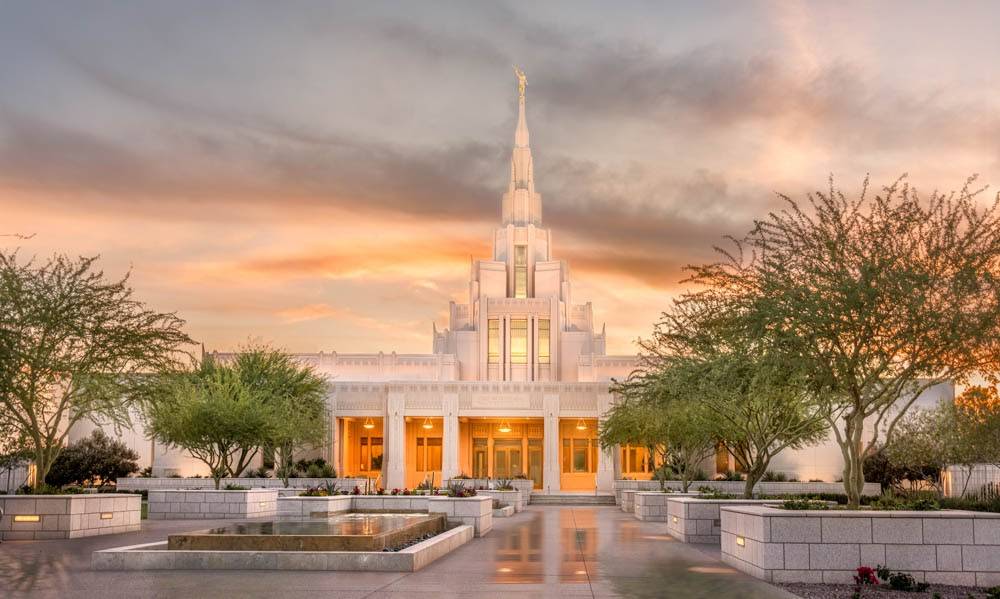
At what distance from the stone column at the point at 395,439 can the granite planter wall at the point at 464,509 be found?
1458 inches

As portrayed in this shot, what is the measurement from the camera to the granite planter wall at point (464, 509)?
26172mm

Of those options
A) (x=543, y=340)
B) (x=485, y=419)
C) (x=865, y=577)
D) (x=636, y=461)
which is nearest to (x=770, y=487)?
(x=636, y=461)

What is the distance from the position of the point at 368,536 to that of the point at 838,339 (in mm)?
9295

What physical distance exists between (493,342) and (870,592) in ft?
192

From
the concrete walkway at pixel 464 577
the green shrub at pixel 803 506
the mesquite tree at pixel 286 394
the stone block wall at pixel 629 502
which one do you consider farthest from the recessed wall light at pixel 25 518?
the stone block wall at pixel 629 502

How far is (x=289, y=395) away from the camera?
52844 millimetres

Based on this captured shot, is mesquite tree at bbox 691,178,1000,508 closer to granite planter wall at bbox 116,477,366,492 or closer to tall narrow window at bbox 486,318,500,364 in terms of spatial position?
granite planter wall at bbox 116,477,366,492

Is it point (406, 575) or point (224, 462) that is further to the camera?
point (224, 462)

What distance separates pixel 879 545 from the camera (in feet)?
53.7

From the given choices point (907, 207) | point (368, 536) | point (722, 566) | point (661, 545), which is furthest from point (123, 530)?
point (907, 207)

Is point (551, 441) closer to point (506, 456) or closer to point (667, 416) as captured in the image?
point (506, 456)

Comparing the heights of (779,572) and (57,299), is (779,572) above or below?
below

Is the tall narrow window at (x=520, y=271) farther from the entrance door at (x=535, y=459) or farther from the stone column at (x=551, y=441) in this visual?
the stone column at (x=551, y=441)

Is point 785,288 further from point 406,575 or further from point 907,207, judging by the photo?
point 406,575
